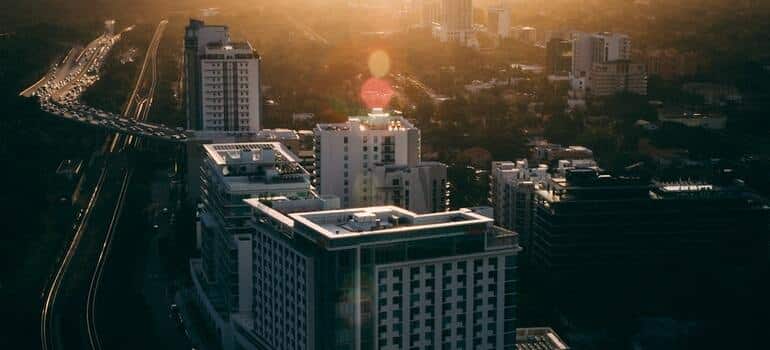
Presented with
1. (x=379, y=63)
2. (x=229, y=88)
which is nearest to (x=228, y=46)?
(x=229, y=88)

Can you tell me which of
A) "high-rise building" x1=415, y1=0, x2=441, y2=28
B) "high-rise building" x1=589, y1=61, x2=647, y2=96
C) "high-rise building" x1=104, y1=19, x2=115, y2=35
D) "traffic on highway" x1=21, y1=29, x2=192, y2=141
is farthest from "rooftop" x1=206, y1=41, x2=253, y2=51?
"high-rise building" x1=415, y1=0, x2=441, y2=28

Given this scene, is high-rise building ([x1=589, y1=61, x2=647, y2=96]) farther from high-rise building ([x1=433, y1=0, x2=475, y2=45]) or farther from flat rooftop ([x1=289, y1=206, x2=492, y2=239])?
flat rooftop ([x1=289, y1=206, x2=492, y2=239])

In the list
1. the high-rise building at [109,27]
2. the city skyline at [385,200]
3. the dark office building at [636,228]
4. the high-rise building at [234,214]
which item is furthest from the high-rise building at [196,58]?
the high-rise building at [109,27]

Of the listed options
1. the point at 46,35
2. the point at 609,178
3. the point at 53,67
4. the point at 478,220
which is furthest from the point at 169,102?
the point at 478,220

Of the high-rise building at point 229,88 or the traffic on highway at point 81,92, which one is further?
the traffic on highway at point 81,92

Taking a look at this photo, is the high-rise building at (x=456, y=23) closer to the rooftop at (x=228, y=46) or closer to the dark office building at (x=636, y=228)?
the rooftop at (x=228, y=46)

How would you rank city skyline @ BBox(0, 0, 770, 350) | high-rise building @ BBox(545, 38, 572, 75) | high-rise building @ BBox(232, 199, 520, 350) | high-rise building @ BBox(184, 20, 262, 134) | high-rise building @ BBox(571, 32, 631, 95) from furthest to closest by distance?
1. high-rise building @ BBox(545, 38, 572, 75)
2. high-rise building @ BBox(571, 32, 631, 95)
3. high-rise building @ BBox(184, 20, 262, 134)
4. city skyline @ BBox(0, 0, 770, 350)
5. high-rise building @ BBox(232, 199, 520, 350)
